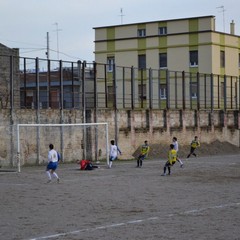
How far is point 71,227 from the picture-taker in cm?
1288

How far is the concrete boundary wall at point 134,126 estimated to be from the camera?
33531 mm

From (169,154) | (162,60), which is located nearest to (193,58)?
(162,60)

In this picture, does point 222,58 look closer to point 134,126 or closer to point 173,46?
point 173,46

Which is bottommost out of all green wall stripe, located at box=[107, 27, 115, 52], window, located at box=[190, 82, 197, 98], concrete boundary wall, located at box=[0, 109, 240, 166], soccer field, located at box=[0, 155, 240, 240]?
soccer field, located at box=[0, 155, 240, 240]

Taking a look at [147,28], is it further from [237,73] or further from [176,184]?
[176,184]

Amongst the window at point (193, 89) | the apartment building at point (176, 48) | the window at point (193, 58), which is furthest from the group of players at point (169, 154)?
the window at point (193, 58)

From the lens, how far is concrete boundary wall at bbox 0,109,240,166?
33531 mm

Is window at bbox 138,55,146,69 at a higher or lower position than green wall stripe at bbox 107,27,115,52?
lower

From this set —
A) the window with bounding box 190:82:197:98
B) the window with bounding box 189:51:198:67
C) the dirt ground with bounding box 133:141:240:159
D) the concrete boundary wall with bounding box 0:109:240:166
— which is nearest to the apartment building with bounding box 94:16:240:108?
the window with bounding box 189:51:198:67

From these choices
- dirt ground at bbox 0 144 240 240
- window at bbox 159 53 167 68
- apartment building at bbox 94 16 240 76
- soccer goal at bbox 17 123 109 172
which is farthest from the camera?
window at bbox 159 53 167 68

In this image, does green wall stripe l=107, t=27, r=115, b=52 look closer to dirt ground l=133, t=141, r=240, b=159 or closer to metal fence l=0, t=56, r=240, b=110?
metal fence l=0, t=56, r=240, b=110

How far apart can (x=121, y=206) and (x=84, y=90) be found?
75.4 ft

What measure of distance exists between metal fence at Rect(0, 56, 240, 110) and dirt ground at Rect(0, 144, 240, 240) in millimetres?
10081

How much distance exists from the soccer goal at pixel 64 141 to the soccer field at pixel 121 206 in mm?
6846
